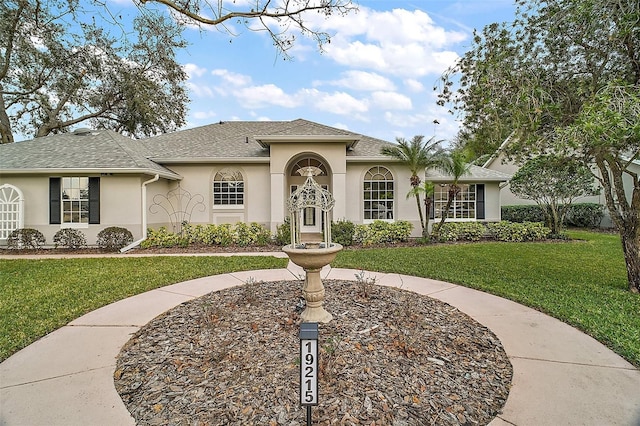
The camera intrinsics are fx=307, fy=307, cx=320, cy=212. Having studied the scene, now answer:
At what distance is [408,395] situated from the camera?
279cm

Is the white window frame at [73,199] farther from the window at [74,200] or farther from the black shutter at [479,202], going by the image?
the black shutter at [479,202]

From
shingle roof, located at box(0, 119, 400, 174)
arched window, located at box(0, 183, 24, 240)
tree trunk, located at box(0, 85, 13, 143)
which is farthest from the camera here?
tree trunk, located at box(0, 85, 13, 143)

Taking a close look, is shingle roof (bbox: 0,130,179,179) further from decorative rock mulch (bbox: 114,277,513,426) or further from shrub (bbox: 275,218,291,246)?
decorative rock mulch (bbox: 114,277,513,426)

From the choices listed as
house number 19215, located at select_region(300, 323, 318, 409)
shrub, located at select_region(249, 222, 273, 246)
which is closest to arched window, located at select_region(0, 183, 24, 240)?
shrub, located at select_region(249, 222, 273, 246)

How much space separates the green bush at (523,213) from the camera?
649 inches

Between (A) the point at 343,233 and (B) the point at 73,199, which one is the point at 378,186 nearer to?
(A) the point at 343,233

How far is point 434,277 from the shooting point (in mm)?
6875

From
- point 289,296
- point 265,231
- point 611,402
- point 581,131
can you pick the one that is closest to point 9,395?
point 289,296

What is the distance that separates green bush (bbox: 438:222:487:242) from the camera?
12695mm

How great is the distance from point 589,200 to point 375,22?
16862 millimetres

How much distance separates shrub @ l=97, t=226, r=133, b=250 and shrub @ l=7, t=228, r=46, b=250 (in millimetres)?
2029

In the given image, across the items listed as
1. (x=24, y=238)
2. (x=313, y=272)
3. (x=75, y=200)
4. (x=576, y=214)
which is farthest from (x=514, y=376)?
(x=576, y=214)

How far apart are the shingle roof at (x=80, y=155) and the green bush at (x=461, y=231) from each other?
37.0 ft

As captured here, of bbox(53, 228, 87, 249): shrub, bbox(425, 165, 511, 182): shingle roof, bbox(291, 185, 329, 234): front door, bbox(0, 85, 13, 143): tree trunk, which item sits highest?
bbox(0, 85, 13, 143): tree trunk
